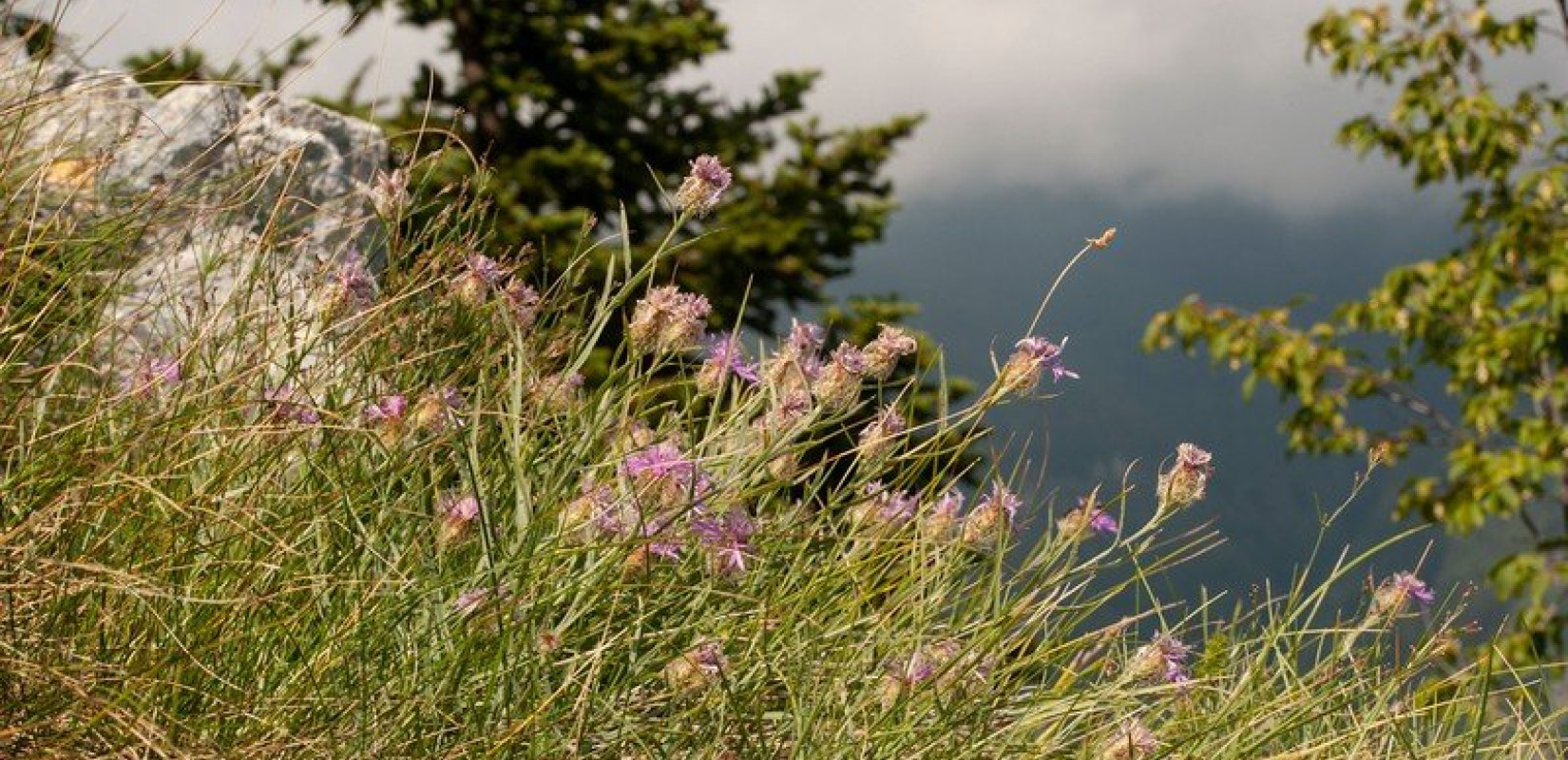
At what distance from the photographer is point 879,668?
2.53m

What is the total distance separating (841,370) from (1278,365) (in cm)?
776

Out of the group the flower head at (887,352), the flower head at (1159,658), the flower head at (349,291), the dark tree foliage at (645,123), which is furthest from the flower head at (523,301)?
the dark tree foliage at (645,123)

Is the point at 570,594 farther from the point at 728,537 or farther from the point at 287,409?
the point at 287,409

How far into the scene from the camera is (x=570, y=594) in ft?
7.90

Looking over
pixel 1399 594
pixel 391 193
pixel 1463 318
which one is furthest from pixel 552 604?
pixel 1463 318

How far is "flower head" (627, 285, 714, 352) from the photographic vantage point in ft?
8.75

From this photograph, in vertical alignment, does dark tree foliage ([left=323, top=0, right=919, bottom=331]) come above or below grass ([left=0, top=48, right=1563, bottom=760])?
below

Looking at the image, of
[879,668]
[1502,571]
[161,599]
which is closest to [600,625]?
[879,668]

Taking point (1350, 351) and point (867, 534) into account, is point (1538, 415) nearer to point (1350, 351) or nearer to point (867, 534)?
point (1350, 351)

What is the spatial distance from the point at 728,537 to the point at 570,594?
24 centimetres

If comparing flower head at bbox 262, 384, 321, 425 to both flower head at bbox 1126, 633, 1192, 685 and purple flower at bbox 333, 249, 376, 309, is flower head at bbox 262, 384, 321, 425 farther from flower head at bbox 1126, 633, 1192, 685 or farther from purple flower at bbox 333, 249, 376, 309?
flower head at bbox 1126, 633, 1192, 685

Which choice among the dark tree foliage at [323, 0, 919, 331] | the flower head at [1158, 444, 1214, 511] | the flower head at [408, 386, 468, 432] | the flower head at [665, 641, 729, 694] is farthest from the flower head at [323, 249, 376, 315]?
the dark tree foliage at [323, 0, 919, 331]

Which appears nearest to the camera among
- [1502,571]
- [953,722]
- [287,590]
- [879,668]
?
[287,590]

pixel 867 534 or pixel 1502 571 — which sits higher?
pixel 867 534
